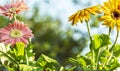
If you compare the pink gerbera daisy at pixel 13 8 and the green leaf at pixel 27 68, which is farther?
the pink gerbera daisy at pixel 13 8

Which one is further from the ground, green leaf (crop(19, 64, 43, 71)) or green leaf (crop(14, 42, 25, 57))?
green leaf (crop(14, 42, 25, 57))

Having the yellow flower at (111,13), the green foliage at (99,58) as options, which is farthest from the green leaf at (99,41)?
Result: the yellow flower at (111,13)

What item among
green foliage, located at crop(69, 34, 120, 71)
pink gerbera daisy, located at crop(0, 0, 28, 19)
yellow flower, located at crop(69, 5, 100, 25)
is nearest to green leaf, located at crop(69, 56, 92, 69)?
green foliage, located at crop(69, 34, 120, 71)

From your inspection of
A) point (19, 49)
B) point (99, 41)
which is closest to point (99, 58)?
Result: point (99, 41)

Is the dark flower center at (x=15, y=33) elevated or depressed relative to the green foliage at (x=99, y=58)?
elevated

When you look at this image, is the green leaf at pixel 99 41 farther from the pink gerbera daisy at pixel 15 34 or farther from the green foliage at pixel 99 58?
the pink gerbera daisy at pixel 15 34

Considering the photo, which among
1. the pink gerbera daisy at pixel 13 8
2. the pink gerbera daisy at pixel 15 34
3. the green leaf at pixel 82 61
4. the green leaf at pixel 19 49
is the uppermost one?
the pink gerbera daisy at pixel 13 8

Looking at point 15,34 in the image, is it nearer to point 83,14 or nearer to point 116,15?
point 83,14

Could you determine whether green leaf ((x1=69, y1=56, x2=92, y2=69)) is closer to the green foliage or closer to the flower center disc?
the green foliage
